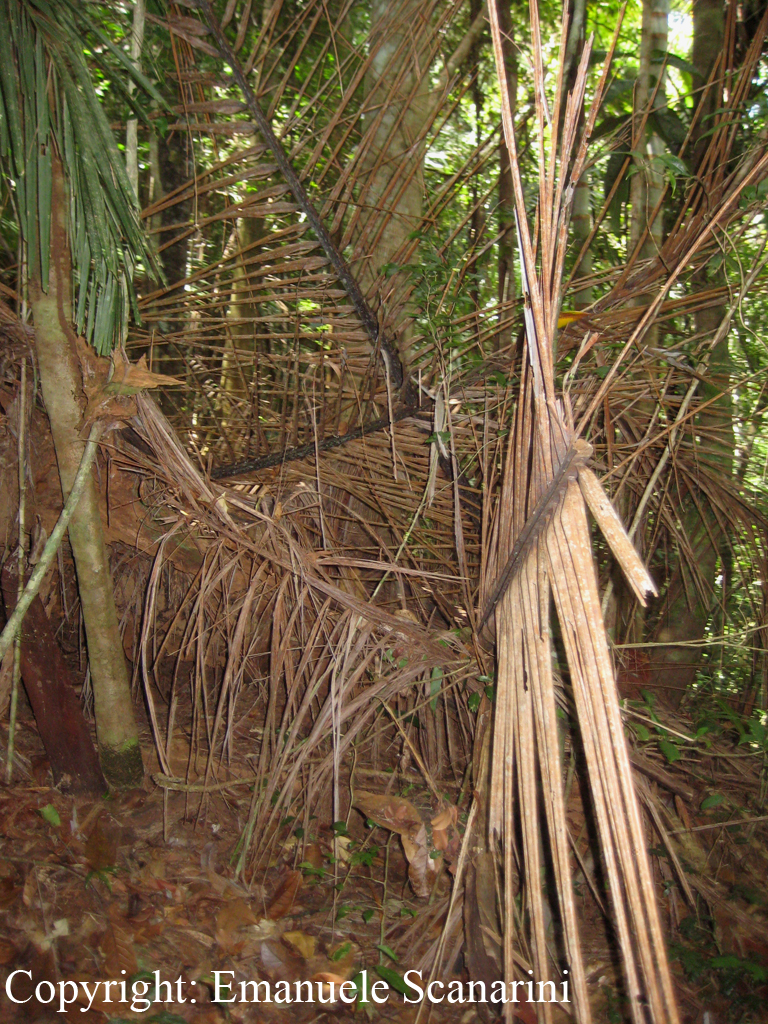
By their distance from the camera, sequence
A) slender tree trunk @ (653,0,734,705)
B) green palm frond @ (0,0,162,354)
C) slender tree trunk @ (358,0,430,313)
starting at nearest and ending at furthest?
green palm frond @ (0,0,162,354), slender tree trunk @ (358,0,430,313), slender tree trunk @ (653,0,734,705)

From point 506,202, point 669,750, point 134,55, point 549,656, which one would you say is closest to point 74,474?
point 134,55

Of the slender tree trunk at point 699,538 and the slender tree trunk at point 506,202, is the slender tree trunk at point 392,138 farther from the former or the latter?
the slender tree trunk at point 699,538

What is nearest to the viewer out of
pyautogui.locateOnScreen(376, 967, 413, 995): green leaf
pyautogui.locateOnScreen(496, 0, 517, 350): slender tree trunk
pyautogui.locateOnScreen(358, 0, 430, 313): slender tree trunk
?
pyautogui.locateOnScreen(358, 0, 430, 313): slender tree trunk

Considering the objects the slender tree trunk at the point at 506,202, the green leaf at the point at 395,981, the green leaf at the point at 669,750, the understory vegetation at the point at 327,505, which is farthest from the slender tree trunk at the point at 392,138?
the green leaf at the point at 395,981

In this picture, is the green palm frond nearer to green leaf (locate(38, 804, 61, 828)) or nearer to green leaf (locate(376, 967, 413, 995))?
green leaf (locate(38, 804, 61, 828))

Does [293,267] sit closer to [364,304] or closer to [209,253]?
[364,304]

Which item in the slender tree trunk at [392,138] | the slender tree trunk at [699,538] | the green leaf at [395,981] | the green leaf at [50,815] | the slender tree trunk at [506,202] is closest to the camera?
the slender tree trunk at [392,138]

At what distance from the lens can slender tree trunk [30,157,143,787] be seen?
175cm

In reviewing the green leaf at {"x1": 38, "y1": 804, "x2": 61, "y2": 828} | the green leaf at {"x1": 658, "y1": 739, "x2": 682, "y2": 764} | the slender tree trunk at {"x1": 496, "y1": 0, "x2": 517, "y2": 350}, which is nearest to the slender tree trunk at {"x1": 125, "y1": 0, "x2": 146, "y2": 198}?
the slender tree trunk at {"x1": 496, "y1": 0, "x2": 517, "y2": 350}

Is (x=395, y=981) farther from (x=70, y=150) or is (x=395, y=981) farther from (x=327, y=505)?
(x=70, y=150)

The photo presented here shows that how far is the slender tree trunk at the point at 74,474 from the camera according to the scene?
1.75 meters

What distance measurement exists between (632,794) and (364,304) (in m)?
1.53

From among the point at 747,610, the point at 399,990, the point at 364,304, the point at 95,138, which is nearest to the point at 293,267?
the point at 364,304

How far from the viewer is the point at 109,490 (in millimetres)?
2068
